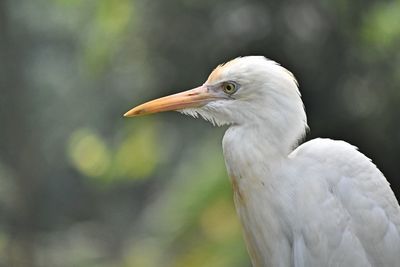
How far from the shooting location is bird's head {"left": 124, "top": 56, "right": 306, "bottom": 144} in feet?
10.3

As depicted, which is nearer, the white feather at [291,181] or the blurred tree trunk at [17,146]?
the white feather at [291,181]

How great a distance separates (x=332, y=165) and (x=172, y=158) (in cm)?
468

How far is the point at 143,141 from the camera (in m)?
6.92

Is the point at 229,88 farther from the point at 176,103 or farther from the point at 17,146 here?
the point at 17,146

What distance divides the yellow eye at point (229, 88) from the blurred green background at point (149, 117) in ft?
7.91

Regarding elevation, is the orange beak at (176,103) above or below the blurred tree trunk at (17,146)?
above

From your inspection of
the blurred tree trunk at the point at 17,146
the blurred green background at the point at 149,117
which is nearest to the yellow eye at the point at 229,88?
the blurred green background at the point at 149,117

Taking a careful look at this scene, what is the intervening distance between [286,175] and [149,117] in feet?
13.6

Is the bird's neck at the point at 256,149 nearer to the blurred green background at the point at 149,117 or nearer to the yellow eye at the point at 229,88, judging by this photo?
the yellow eye at the point at 229,88

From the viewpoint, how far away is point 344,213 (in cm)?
309

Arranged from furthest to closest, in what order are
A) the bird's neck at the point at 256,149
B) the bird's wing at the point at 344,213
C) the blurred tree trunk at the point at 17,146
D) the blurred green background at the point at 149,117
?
the blurred tree trunk at the point at 17,146 → the blurred green background at the point at 149,117 → the bird's neck at the point at 256,149 → the bird's wing at the point at 344,213

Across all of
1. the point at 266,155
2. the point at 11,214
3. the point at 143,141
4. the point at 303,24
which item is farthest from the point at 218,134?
the point at 266,155

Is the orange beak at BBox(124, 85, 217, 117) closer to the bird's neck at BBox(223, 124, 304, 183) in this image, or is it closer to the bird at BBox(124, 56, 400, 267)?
the bird at BBox(124, 56, 400, 267)

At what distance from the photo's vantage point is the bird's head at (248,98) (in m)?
3.14
